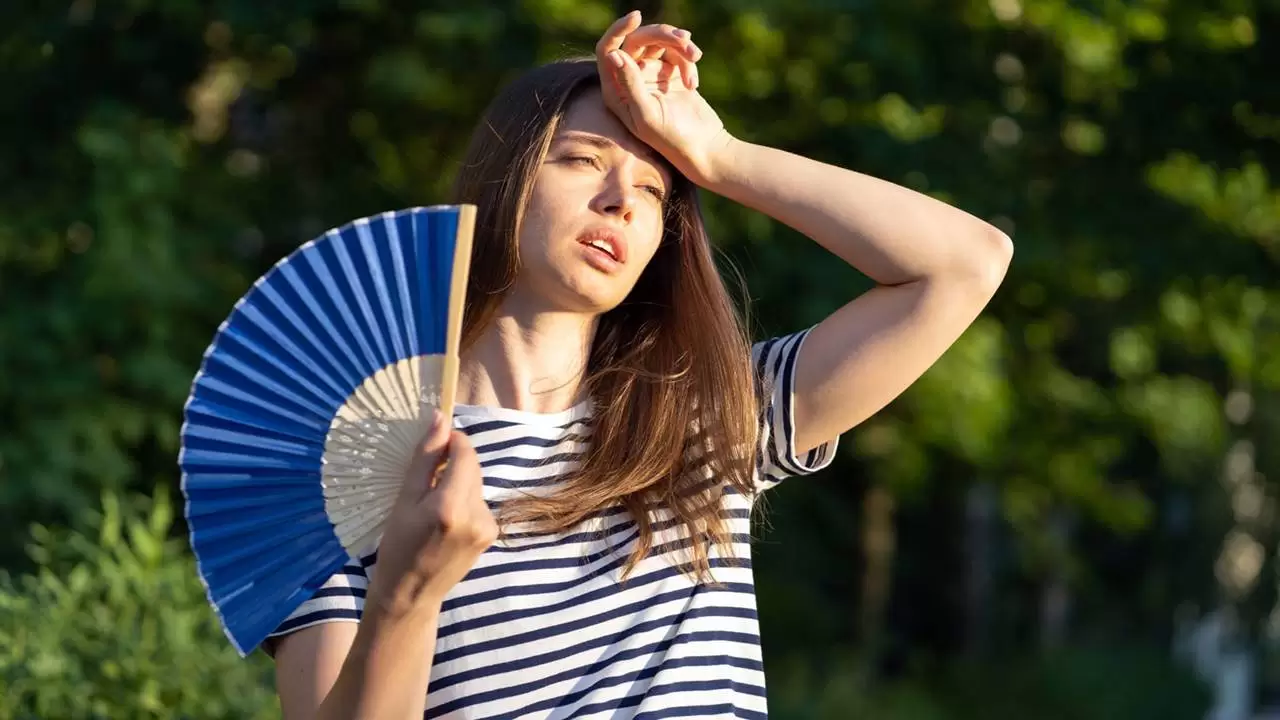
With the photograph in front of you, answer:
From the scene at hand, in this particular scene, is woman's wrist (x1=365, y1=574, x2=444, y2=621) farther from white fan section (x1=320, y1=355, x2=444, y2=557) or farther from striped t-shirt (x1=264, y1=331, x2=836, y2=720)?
striped t-shirt (x1=264, y1=331, x2=836, y2=720)

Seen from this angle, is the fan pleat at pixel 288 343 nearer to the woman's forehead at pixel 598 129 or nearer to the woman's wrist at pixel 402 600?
the woman's wrist at pixel 402 600

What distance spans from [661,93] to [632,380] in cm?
39

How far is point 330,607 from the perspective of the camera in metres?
1.95

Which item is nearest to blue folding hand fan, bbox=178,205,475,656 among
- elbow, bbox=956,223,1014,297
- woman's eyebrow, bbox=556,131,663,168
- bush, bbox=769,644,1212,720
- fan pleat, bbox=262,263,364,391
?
fan pleat, bbox=262,263,364,391

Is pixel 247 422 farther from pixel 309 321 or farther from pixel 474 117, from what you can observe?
pixel 474 117

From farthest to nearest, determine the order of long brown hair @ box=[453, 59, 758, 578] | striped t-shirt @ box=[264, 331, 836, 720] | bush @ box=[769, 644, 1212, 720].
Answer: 1. bush @ box=[769, 644, 1212, 720]
2. long brown hair @ box=[453, 59, 758, 578]
3. striped t-shirt @ box=[264, 331, 836, 720]

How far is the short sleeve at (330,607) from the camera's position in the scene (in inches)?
76.6

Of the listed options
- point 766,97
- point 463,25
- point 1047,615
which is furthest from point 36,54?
point 1047,615

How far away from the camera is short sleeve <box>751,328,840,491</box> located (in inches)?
89.8

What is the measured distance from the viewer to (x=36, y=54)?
7.01m

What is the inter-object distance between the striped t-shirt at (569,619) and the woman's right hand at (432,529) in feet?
1.04

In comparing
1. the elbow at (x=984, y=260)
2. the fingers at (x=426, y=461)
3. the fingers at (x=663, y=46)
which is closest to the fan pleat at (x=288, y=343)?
the fingers at (x=426, y=461)

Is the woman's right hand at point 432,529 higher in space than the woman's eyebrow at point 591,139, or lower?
lower

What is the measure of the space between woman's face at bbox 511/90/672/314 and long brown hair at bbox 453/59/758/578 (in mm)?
25
